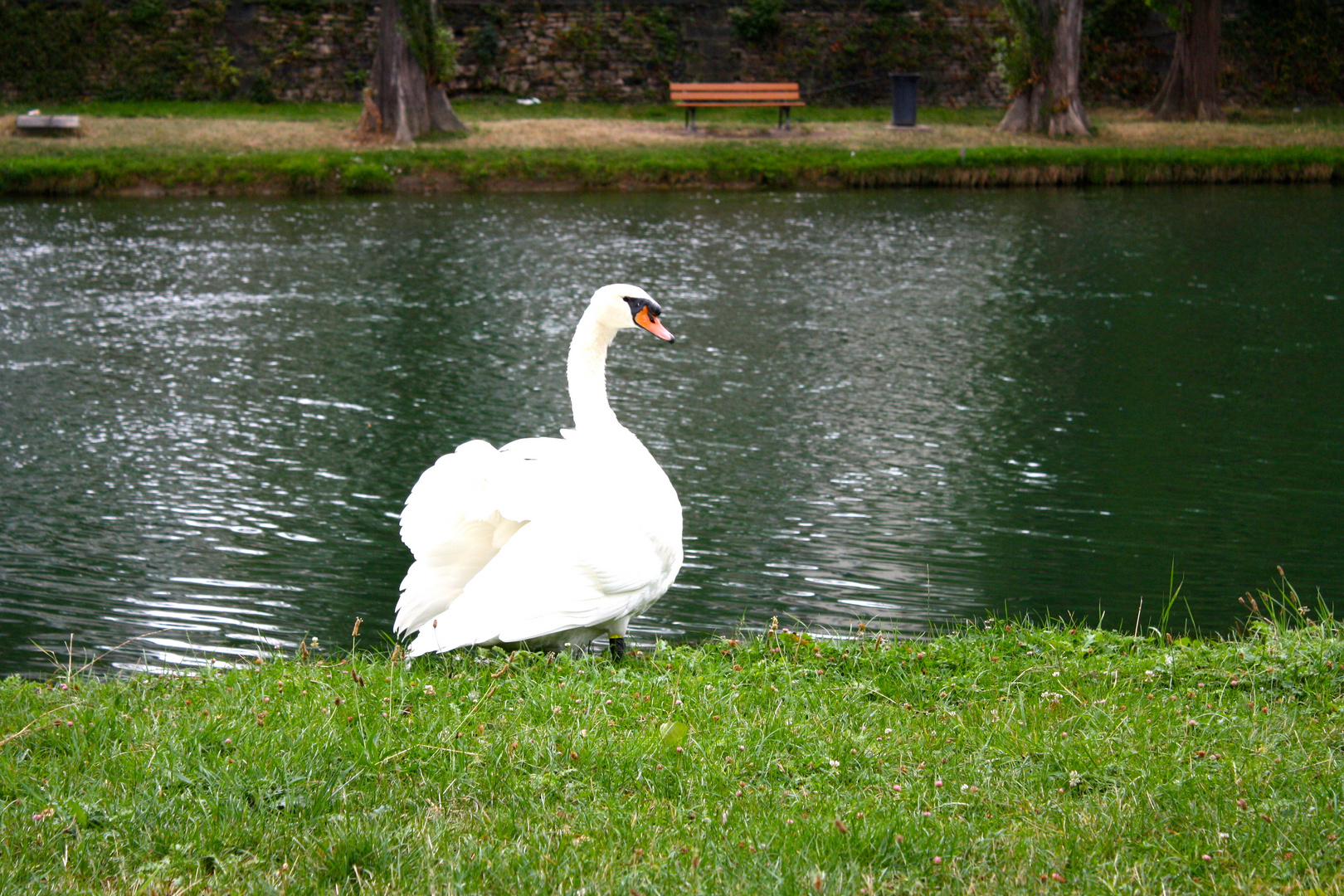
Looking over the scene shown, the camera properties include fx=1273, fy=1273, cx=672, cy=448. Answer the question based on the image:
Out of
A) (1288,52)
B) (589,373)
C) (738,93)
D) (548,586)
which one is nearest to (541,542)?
(548,586)

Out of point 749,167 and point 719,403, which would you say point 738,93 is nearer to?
point 749,167

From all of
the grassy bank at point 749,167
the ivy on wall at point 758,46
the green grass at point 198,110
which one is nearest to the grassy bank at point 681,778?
the grassy bank at point 749,167

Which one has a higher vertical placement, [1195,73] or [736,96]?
[1195,73]

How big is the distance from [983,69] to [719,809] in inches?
1349

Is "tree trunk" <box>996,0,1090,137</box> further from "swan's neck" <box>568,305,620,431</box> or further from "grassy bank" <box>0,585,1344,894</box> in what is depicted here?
"grassy bank" <box>0,585,1344,894</box>

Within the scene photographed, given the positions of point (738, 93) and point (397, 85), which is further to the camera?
point (738, 93)

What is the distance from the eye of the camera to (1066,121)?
28219mm

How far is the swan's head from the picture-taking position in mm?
6086

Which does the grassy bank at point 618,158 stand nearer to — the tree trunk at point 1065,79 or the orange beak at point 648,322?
the tree trunk at point 1065,79

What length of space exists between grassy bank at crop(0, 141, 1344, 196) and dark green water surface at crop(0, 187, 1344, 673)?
87.6 inches

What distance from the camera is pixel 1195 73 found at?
31125 millimetres

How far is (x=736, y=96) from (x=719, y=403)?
63.5 ft

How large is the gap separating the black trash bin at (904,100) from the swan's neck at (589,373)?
983 inches

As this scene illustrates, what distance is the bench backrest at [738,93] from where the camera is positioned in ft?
97.2
